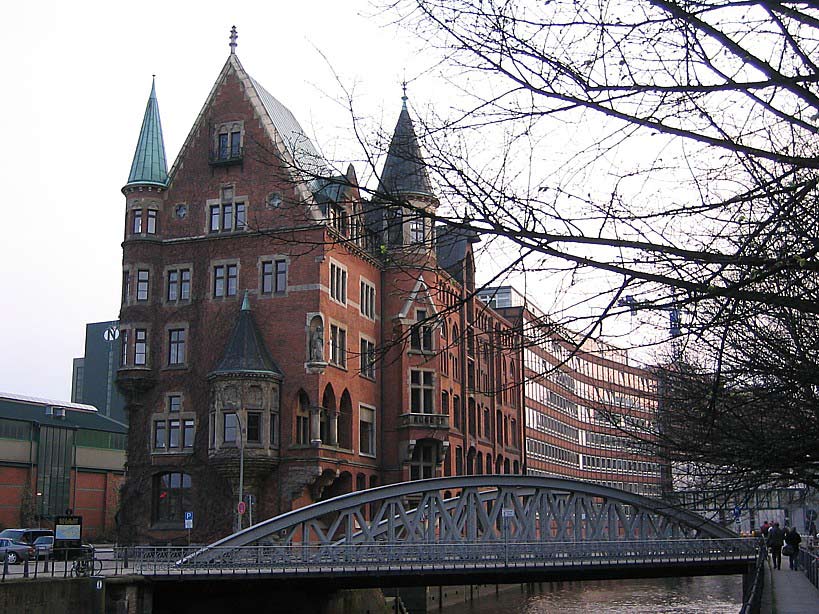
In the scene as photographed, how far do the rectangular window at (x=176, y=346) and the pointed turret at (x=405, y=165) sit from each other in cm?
4369

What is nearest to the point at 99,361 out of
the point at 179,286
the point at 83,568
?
the point at 179,286

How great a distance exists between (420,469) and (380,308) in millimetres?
8583

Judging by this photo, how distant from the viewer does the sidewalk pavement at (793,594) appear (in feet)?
63.5

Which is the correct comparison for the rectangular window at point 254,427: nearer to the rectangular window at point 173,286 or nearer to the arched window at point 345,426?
the arched window at point 345,426

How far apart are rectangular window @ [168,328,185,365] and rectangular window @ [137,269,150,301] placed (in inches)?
89.9

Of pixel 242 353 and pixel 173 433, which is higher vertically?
pixel 242 353

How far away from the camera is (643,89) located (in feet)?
25.4

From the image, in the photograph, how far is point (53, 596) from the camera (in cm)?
2877

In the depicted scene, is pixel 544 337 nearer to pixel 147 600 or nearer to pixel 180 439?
pixel 147 600

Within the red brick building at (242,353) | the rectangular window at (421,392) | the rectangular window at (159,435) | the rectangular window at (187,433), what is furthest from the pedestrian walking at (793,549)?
the rectangular window at (159,435)

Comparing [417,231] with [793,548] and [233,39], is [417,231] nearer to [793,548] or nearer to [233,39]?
[793,548]

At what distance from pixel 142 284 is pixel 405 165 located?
45.9m

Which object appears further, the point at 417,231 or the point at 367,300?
the point at 367,300

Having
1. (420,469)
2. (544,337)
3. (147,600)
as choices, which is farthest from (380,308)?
(544,337)
